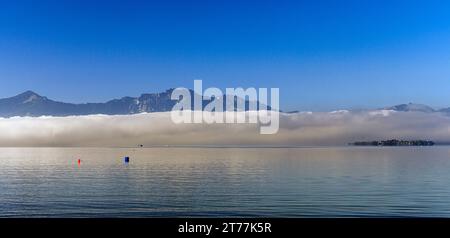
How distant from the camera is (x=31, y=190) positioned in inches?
2208

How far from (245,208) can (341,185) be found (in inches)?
949

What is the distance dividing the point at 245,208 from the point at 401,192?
2336 cm

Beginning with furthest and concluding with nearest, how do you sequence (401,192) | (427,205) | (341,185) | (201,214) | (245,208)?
(341,185) → (401,192) → (427,205) → (245,208) → (201,214)

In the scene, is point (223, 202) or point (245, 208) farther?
point (223, 202)

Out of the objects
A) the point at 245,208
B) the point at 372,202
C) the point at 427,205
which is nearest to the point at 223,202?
the point at 245,208

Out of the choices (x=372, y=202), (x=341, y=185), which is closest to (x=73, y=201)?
(x=372, y=202)

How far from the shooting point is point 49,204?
44.3 meters
